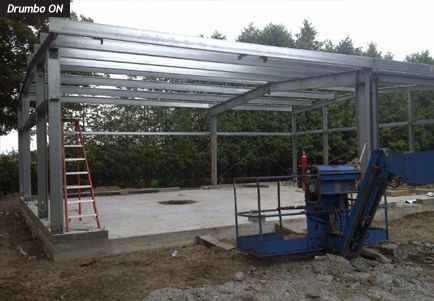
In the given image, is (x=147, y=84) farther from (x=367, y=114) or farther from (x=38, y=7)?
(x=367, y=114)

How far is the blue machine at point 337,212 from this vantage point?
558 centimetres

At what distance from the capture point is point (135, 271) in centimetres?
586

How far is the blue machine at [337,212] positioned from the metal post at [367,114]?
121 inches

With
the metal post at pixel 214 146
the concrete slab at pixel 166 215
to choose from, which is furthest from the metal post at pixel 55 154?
the metal post at pixel 214 146

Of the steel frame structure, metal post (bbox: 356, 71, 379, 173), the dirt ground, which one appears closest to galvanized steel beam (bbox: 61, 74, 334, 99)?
the steel frame structure

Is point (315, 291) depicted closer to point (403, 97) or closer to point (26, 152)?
point (26, 152)

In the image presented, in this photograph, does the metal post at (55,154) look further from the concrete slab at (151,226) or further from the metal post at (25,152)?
the metal post at (25,152)

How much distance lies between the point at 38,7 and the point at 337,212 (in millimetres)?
9602

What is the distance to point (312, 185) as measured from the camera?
6.07 m

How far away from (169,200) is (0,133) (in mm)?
8510

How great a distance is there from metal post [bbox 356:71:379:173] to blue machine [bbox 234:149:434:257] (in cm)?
307

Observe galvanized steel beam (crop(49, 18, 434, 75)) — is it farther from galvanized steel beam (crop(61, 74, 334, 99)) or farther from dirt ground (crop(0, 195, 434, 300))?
galvanized steel beam (crop(61, 74, 334, 99))

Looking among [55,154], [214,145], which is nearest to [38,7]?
[55,154]

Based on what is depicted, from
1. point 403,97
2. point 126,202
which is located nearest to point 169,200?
point 126,202
